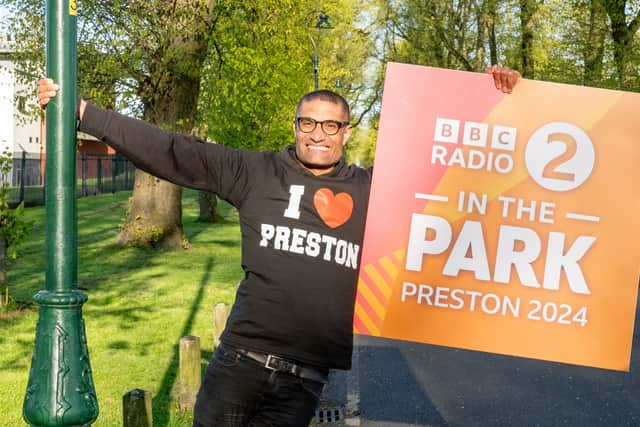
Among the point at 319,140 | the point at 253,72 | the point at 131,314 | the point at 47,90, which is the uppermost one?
the point at 253,72

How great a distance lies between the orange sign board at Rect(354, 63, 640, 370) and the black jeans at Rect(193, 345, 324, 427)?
523 millimetres

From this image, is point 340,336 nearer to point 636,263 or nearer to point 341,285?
point 341,285

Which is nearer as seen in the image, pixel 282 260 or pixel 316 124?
pixel 282 260

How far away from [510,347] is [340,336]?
89 cm

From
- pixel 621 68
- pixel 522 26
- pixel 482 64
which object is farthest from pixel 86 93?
pixel 482 64

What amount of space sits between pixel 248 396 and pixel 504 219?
4.73 feet

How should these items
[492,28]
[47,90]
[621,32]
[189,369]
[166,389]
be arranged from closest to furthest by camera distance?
1. [47,90]
2. [189,369]
3. [166,389]
4. [621,32]
5. [492,28]

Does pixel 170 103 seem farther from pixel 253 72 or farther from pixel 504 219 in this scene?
pixel 504 219

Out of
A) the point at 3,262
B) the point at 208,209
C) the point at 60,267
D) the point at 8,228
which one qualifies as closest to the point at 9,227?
the point at 8,228

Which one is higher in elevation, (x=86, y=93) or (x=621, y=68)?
(x=621, y=68)

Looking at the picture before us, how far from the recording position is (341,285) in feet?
11.7

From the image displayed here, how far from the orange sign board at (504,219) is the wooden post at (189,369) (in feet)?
8.17

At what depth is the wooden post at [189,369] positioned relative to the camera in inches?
241

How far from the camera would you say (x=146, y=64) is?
61.6ft
